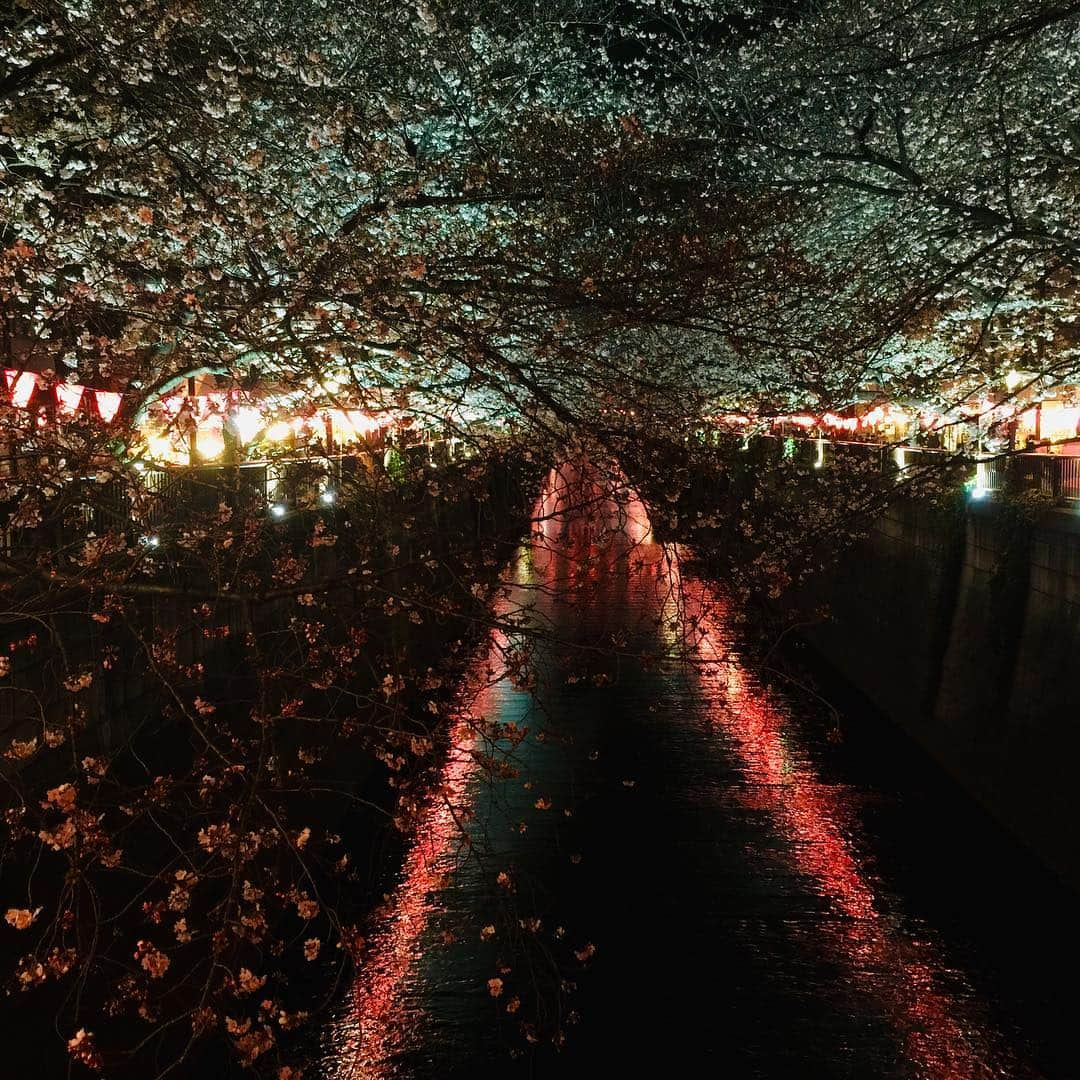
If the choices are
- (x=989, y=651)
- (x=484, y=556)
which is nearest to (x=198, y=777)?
(x=484, y=556)

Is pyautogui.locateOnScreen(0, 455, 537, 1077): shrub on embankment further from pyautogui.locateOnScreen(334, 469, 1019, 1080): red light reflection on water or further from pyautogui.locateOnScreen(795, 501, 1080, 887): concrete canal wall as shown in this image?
pyautogui.locateOnScreen(795, 501, 1080, 887): concrete canal wall

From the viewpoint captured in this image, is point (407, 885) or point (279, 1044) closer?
point (279, 1044)

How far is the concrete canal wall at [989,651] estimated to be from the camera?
37.5 feet

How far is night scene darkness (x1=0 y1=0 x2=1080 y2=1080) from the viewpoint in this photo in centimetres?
579

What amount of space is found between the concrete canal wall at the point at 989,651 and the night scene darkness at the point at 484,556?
0.10 meters

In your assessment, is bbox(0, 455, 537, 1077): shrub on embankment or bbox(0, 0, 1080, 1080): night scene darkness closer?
bbox(0, 455, 537, 1077): shrub on embankment

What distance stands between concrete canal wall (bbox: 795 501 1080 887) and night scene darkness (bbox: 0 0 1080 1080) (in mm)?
100

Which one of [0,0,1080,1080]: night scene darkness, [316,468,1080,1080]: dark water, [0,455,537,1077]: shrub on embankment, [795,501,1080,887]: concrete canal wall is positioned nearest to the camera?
[0,455,537,1077]: shrub on embankment

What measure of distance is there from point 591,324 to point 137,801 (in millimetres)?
5526

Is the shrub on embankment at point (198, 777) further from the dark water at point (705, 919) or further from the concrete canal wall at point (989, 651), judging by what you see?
the concrete canal wall at point (989, 651)

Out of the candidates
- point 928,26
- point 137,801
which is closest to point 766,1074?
point 137,801

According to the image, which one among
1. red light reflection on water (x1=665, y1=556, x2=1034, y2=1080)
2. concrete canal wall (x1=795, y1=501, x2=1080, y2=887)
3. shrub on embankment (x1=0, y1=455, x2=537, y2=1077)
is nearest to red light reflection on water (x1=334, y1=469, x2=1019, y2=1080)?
red light reflection on water (x1=665, y1=556, x2=1034, y2=1080)

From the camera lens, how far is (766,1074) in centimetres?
851

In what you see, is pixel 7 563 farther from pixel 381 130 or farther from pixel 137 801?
pixel 381 130
